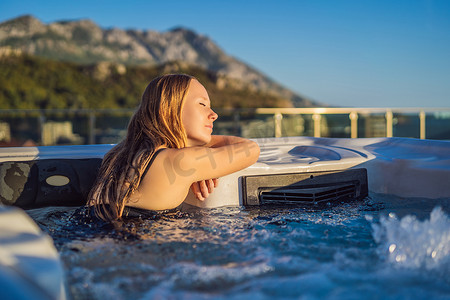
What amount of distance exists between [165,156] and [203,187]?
0.38 m

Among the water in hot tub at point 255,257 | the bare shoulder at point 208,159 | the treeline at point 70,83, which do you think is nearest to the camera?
the water in hot tub at point 255,257

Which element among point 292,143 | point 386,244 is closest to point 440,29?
point 292,143

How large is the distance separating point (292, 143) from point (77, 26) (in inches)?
1480

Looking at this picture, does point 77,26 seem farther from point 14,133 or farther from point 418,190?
point 418,190

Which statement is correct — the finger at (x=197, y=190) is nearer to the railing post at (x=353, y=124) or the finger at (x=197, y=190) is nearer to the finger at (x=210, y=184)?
the finger at (x=210, y=184)

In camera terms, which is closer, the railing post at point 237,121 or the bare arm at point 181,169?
the bare arm at point 181,169

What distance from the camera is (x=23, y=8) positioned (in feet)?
95.5

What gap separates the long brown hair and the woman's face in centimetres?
3

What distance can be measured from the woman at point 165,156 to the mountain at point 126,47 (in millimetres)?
18981

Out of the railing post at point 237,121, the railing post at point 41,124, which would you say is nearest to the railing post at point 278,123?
the railing post at point 237,121

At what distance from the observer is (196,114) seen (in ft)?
5.66

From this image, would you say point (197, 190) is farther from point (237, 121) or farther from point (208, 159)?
point (237, 121)

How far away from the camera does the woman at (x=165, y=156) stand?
1527mm

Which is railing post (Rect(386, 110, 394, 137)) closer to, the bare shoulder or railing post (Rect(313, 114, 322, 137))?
railing post (Rect(313, 114, 322, 137))
